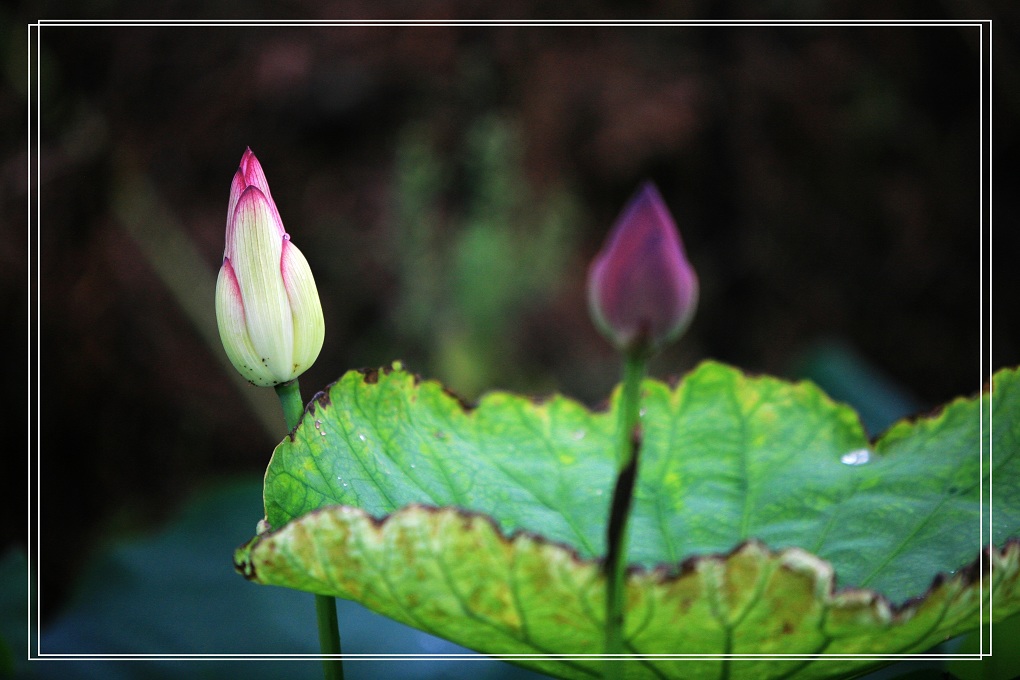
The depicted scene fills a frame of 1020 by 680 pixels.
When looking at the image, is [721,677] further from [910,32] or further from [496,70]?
[910,32]

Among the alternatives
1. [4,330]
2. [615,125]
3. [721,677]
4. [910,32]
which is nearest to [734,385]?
[721,677]

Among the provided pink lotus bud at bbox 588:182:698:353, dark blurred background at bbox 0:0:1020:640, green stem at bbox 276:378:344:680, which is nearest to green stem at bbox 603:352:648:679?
pink lotus bud at bbox 588:182:698:353

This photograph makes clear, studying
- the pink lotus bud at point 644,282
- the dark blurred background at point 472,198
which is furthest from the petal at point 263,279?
the dark blurred background at point 472,198

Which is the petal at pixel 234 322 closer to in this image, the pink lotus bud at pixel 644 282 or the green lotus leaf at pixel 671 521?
the green lotus leaf at pixel 671 521

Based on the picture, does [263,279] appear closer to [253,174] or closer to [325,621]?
[253,174]

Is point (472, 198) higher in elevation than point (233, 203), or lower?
higher

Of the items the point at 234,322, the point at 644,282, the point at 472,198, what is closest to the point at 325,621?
the point at 234,322

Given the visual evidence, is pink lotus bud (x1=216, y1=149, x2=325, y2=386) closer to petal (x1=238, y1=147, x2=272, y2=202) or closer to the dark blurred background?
→ petal (x1=238, y1=147, x2=272, y2=202)
